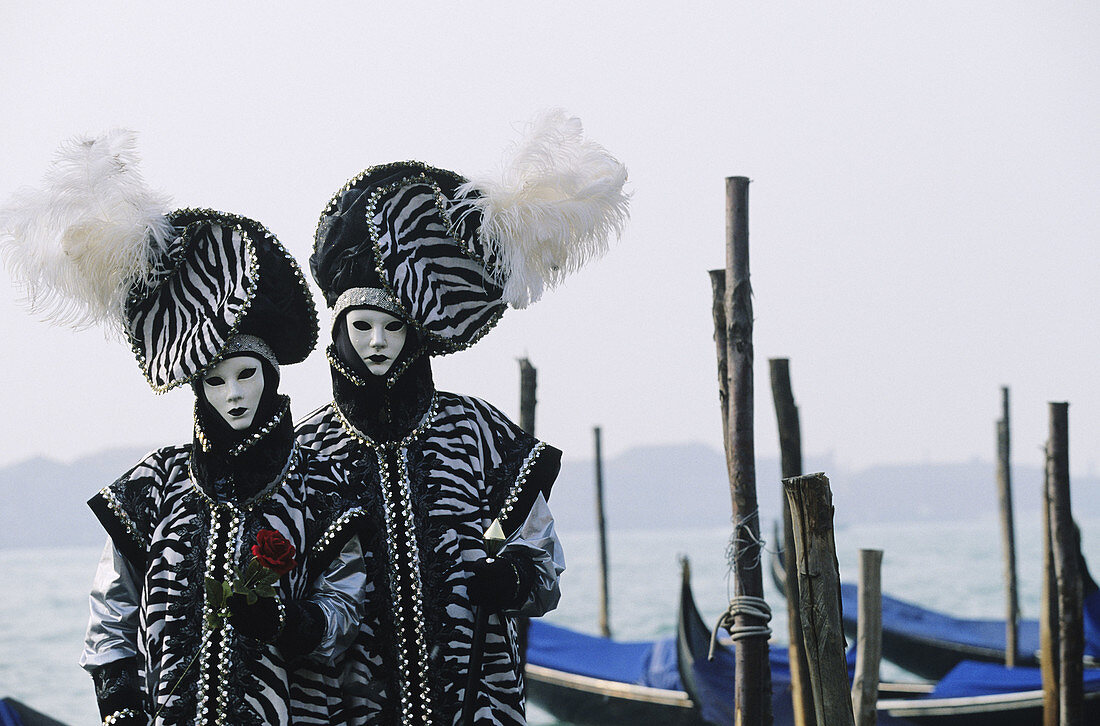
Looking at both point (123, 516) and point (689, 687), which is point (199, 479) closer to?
point (123, 516)

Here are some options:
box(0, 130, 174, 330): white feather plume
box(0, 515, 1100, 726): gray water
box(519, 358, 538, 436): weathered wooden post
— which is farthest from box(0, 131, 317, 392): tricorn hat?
box(0, 515, 1100, 726): gray water

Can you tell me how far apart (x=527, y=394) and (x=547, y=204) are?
2968 millimetres

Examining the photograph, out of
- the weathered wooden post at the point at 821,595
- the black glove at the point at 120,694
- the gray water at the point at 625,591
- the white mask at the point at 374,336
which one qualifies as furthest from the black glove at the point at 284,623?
the gray water at the point at 625,591

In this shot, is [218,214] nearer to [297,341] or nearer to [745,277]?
[297,341]

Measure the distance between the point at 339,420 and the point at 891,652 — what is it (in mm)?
8642

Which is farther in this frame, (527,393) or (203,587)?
(527,393)

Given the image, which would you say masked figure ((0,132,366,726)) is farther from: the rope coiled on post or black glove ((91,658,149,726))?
the rope coiled on post

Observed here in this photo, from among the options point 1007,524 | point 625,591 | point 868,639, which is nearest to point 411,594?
point 868,639

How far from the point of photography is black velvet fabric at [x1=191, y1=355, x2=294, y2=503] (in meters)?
2.67

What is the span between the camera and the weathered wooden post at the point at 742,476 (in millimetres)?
4312

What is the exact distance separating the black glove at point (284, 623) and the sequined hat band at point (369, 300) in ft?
2.51

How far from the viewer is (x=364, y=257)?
9.86 feet

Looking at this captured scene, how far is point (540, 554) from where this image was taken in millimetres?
2934

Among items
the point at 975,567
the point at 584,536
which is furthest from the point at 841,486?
the point at 975,567
